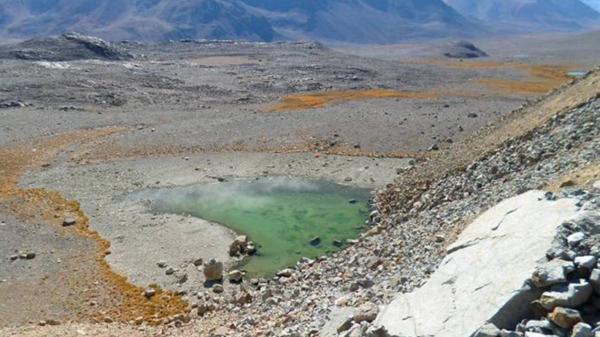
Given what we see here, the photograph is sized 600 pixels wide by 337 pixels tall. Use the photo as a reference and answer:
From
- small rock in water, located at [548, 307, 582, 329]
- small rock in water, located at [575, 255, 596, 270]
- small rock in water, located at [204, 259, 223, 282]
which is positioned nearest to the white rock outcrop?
small rock in water, located at [548, 307, 582, 329]

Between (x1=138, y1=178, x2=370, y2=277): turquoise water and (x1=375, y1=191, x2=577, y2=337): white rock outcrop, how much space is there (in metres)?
12.1

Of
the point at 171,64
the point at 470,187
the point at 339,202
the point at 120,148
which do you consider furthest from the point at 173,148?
the point at 171,64

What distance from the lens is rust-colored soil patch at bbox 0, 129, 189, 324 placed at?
21453mm

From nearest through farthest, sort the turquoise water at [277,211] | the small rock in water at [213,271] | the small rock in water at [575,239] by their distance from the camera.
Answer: the small rock in water at [575,239] → the small rock in water at [213,271] → the turquoise water at [277,211]

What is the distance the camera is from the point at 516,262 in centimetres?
1215

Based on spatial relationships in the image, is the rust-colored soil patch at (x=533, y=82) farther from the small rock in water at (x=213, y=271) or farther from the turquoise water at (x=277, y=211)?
the small rock in water at (x=213, y=271)

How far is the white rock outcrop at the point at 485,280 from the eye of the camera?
11305mm

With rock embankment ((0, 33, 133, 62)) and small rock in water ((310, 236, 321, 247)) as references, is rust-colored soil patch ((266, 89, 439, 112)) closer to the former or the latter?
small rock in water ((310, 236, 321, 247))

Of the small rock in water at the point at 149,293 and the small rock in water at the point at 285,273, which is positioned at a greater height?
A: the small rock in water at the point at 285,273

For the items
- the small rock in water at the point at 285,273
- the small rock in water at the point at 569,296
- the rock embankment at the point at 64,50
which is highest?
the small rock in water at the point at 569,296

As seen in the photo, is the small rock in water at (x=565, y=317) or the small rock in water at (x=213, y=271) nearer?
the small rock in water at (x=565, y=317)

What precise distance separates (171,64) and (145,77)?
23.7 m

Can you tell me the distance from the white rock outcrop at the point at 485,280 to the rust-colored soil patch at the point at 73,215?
1072 centimetres

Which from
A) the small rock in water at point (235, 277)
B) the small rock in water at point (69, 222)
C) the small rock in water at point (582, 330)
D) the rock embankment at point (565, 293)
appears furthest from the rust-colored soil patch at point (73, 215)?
the small rock in water at point (582, 330)
